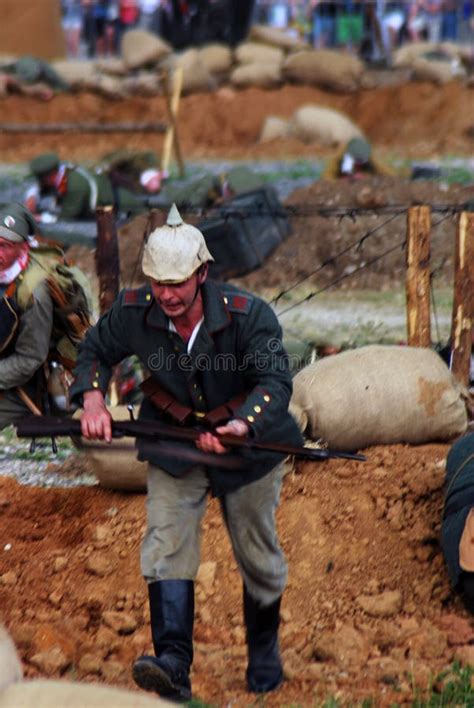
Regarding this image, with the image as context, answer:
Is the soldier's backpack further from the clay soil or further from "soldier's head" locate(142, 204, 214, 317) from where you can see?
"soldier's head" locate(142, 204, 214, 317)

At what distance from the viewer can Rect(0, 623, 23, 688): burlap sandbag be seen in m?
4.30

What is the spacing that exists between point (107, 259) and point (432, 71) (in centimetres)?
1951

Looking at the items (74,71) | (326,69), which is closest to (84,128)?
(74,71)

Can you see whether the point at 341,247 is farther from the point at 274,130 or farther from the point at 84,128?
the point at 84,128

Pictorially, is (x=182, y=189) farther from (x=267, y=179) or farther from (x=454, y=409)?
(x=454, y=409)

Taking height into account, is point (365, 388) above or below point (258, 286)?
above

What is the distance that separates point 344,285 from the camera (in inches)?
602

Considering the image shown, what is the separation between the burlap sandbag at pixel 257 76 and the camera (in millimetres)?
27953

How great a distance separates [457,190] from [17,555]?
1077cm

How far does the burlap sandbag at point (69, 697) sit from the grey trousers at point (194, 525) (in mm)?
1612

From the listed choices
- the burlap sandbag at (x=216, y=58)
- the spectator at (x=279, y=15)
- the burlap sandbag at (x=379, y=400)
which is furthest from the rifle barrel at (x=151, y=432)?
the spectator at (x=279, y=15)

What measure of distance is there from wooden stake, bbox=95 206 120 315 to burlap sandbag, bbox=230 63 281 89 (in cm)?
1931

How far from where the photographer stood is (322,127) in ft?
82.2

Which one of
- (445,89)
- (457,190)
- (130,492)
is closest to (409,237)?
(130,492)
